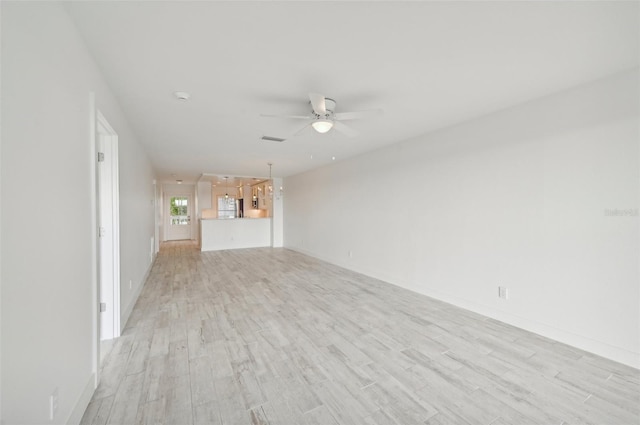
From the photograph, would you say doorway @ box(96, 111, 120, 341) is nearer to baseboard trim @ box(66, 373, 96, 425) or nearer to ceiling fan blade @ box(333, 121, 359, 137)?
baseboard trim @ box(66, 373, 96, 425)

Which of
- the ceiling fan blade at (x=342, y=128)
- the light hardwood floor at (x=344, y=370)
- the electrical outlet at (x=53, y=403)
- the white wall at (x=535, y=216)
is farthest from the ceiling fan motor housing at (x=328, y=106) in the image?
the electrical outlet at (x=53, y=403)

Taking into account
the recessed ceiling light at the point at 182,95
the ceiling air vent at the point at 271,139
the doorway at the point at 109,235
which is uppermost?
the ceiling air vent at the point at 271,139

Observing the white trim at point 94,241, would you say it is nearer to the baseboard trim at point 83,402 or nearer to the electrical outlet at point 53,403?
the baseboard trim at point 83,402

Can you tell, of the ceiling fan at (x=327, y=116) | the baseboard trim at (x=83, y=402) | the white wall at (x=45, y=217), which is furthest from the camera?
the ceiling fan at (x=327, y=116)

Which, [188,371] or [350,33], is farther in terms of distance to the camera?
[188,371]

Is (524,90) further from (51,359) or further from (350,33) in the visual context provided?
(51,359)

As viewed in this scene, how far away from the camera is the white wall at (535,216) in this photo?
2355 millimetres

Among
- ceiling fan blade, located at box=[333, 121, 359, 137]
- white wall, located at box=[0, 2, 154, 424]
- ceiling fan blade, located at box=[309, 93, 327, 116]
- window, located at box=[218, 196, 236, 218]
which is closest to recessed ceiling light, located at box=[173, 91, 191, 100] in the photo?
white wall, located at box=[0, 2, 154, 424]

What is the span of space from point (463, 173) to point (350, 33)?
8.50 ft

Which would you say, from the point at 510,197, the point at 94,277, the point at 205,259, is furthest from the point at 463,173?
the point at 205,259

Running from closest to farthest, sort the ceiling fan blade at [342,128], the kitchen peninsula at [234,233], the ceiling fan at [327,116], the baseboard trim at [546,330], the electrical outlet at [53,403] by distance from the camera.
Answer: the electrical outlet at [53,403] < the baseboard trim at [546,330] < the ceiling fan at [327,116] < the ceiling fan blade at [342,128] < the kitchen peninsula at [234,233]

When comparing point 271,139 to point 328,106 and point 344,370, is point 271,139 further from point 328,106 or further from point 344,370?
point 344,370

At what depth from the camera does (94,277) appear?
1.93 metres

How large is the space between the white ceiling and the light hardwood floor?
243cm
